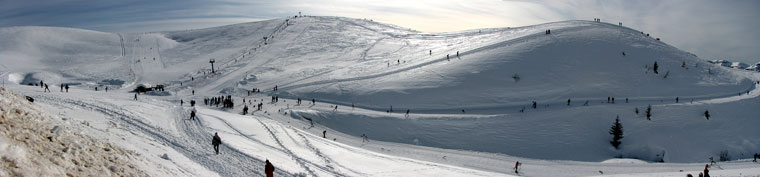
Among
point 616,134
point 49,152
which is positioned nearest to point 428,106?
point 616,134

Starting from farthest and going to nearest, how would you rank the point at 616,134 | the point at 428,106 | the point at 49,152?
the point at 428,106
the point at 616,134
the point at 49,152

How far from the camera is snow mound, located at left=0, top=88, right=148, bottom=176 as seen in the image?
7184 mm

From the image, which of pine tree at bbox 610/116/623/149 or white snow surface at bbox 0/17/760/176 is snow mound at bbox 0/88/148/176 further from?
pine tree at bbox 610/116/623/149

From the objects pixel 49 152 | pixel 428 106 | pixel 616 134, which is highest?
pixel 49 152

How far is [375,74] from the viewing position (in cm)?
5531

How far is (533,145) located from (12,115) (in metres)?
34.8

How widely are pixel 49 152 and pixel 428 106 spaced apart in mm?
37590

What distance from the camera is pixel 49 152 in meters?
8.55

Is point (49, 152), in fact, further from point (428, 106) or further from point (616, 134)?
point (616, 134)

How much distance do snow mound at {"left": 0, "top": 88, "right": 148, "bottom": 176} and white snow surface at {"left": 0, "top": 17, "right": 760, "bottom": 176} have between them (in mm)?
1636

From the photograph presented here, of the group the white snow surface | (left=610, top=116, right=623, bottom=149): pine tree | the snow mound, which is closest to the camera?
the snow mound

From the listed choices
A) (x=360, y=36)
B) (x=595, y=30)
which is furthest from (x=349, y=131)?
(x=360, y=36)

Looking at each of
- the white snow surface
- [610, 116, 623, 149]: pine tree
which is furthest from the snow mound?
[610, 116, 623, 149]: pine tree

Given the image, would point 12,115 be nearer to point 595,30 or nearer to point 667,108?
point 667,108
